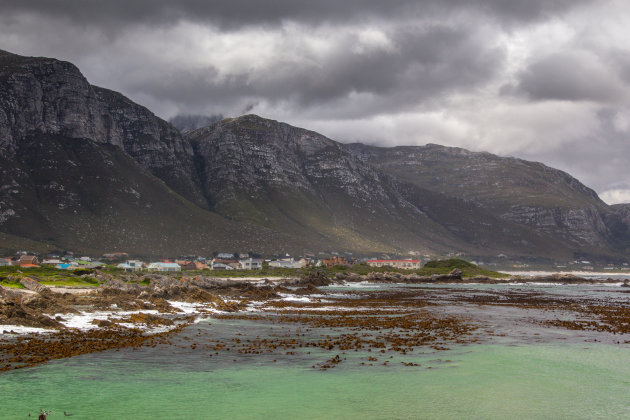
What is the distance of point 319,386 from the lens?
70.6 ft

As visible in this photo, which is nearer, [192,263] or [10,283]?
[10,283]

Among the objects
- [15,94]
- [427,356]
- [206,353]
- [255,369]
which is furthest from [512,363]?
[15,94]

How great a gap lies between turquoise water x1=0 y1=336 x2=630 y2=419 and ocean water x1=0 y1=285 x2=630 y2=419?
4cm

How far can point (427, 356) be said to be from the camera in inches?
1137

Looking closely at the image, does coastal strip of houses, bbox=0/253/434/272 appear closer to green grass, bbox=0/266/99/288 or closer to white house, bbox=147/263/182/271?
white house, bbox=147/263/182/271

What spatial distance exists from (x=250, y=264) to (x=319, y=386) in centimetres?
15554

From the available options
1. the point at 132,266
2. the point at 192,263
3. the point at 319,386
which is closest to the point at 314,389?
the point at 319,386

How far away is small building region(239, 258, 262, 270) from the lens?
172 metres

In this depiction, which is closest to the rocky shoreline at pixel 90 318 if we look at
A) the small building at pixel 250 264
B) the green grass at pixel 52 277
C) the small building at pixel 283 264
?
the green grass at pixel 52 277

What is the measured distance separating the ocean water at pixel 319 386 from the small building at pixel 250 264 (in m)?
142

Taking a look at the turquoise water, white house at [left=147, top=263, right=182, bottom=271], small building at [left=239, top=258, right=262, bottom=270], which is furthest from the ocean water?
small building at [left=239, top=258, right=262, bottom=270]

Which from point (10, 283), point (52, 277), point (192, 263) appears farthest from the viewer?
point (192, 263)

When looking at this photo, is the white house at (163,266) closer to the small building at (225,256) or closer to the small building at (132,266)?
the small building at (132,266)

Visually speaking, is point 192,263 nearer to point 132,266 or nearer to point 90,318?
point 132,266
